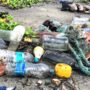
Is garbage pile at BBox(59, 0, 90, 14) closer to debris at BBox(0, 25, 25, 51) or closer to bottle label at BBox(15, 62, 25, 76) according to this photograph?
debris at BBox(0, 25, 25, 51)

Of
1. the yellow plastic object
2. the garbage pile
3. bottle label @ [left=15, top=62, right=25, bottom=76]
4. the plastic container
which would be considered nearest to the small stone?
the yellow plastic object

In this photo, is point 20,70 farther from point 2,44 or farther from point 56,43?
point 56,43

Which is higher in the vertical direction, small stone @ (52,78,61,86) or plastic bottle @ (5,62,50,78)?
plastic bottle @ (5,62,50,78)

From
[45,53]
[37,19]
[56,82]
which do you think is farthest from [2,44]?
[37,19]

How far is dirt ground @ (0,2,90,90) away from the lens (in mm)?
4191

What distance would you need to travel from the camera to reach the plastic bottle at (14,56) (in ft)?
14.9

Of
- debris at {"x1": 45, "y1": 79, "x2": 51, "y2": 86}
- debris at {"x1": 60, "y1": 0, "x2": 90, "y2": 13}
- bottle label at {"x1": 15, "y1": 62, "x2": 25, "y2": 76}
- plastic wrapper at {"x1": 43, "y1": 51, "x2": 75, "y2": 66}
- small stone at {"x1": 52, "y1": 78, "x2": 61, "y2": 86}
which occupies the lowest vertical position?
debris at {"x1": 60, "y1": 0, "x2": 90, "y2": 13}

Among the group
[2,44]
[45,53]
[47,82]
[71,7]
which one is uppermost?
[2,44]

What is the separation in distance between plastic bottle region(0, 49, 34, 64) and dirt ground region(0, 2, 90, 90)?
33cm

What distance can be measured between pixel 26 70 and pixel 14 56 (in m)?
0.37

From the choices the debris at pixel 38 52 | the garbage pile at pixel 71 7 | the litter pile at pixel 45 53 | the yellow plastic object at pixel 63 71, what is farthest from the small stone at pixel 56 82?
the garbage pile at pixel 71 7

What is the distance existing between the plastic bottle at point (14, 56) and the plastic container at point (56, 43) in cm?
42

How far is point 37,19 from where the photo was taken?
276 inches

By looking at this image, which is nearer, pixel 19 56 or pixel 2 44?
pixel 19 56
